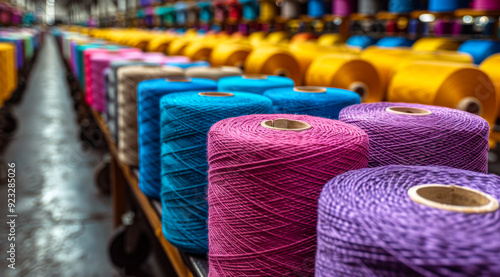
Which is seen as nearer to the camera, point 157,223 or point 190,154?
point 190,154

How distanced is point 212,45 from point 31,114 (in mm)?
3143

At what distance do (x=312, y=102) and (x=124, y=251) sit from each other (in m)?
1.37

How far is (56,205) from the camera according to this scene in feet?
8.63

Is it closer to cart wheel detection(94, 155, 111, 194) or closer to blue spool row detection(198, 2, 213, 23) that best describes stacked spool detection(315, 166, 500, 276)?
cart wheel detection(94, 155, 111, 194)

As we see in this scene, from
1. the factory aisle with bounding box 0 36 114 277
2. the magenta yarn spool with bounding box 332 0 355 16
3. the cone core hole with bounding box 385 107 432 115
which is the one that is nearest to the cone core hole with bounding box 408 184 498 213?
the cone core hole with bounding box 385 107 432 115

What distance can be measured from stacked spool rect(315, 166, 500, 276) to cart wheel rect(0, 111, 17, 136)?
412cm

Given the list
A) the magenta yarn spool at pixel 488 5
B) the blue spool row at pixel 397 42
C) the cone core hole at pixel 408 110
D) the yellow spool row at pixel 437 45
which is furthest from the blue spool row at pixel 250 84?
the blue spool row at pixel 397 42

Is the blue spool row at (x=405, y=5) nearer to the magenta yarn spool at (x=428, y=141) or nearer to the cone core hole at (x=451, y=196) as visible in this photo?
the magenta yarn spool at (x=428, y=141)

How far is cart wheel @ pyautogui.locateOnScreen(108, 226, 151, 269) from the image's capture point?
1.89 m

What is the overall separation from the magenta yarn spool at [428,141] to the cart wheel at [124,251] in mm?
1509

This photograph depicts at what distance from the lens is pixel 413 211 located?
0.40 meters

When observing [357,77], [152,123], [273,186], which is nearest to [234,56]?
[357,77]

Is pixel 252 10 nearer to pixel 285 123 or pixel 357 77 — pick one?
pixel 357 77

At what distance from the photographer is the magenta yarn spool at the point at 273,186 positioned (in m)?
0.54
